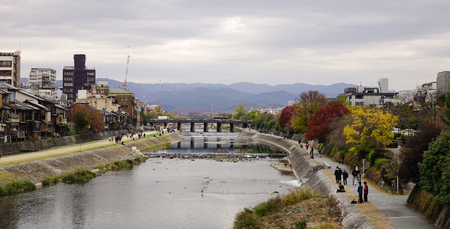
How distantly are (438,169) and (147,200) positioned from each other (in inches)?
971

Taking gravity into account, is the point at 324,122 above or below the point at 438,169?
above

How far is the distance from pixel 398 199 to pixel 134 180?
30734 mm

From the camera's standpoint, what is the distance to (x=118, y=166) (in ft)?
206

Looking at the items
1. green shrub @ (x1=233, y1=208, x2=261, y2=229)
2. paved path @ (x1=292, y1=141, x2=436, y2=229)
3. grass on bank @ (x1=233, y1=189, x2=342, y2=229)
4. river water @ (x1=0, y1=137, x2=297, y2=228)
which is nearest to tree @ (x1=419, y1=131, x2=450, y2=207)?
paved path @ (x1=292, y1=141, x2=436, y2=229)

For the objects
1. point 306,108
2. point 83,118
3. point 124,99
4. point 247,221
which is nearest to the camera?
point 247,221

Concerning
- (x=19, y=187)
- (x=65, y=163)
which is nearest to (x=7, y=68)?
(x=65, y=163)

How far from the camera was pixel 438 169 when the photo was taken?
71.2ft

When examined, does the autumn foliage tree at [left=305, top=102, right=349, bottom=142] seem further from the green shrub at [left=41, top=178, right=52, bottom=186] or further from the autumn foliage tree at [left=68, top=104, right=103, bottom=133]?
the autumn foliage tree at [left=68, top=104, right=103, bottom=133]

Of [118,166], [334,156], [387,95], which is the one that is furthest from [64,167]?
[387,95]

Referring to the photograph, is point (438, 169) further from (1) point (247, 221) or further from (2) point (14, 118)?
(2) point (14, 118)

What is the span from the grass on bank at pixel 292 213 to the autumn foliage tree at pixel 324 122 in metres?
37.8

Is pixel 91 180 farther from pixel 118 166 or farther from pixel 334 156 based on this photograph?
pixel 334 156

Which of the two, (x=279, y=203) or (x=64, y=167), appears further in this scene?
(x=64, y=167)

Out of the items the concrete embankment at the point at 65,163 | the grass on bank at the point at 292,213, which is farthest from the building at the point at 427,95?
the concrete embankment at the point at 65,163
